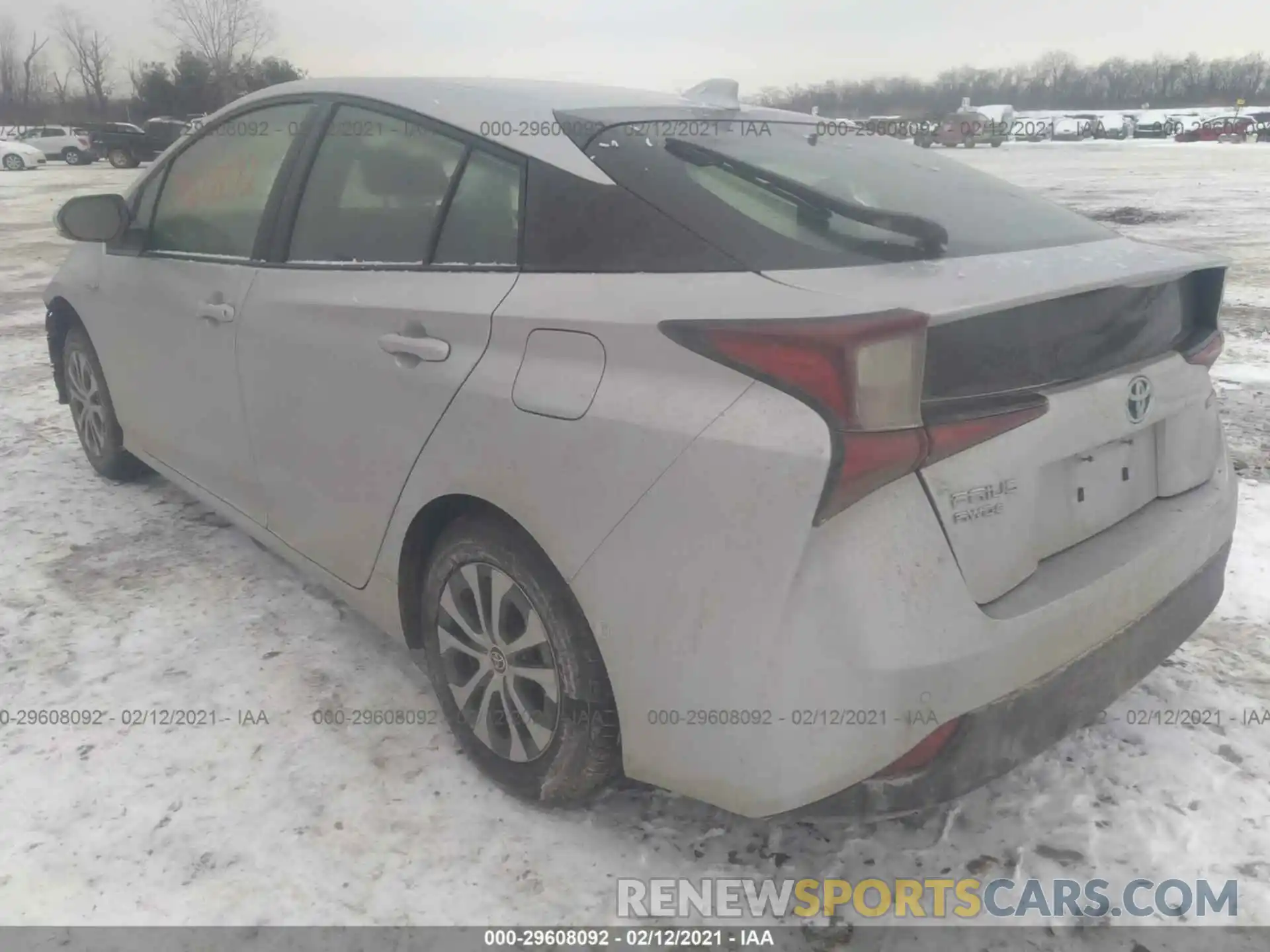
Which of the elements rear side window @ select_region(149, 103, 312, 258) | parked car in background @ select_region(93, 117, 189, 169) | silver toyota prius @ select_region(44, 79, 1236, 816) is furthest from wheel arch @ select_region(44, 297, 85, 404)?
parked car in background @ select_region(93, 117, 189, 169)

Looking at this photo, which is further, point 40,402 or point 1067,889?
point 40,402

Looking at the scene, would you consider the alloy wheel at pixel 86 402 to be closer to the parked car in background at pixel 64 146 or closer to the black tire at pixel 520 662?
the black tire at pixel 520 662

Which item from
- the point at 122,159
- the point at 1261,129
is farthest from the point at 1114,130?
the point at 122,159

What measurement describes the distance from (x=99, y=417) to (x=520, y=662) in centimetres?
302

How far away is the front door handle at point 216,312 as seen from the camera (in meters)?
2.88

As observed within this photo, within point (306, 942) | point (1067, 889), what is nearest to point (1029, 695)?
point (1067, 889)

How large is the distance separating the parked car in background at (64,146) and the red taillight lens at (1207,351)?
149ft

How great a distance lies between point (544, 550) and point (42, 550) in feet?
8.92

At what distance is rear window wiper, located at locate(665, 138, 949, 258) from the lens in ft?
6.25

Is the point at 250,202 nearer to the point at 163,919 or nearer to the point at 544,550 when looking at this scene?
the point at 544,550

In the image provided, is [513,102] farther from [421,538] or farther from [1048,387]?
[1048,387]

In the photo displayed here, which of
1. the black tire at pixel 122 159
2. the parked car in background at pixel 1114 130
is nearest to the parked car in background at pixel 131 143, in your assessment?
the black tire at pixel 122 159

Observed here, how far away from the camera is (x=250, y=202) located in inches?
117

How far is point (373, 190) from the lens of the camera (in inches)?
100
